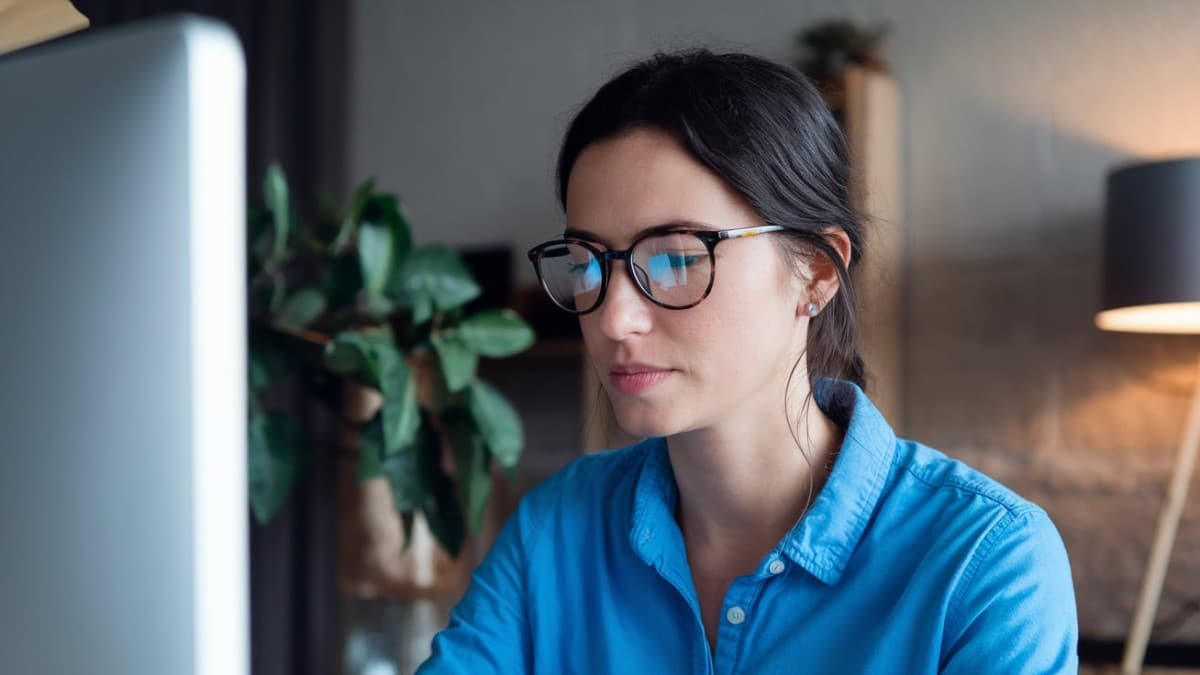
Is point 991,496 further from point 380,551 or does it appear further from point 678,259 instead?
point 380,551

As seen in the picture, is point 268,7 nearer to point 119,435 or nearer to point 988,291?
point 988,291

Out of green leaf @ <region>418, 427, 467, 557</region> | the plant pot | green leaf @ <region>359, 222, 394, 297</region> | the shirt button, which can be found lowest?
the plant pot

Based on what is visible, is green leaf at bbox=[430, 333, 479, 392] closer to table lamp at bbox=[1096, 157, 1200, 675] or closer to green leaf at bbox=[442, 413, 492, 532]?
green leaf at bbox=[442, 413, 492, 532]

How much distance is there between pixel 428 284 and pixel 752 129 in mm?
1063

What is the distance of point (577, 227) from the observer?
103cm

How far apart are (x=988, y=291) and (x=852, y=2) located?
2.57ft

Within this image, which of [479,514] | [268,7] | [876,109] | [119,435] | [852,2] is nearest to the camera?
[119,435]

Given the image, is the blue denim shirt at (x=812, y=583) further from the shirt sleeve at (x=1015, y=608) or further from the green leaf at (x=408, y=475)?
the green leaf at (x=408, y=475)

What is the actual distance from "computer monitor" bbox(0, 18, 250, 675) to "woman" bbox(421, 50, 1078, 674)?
0.67m

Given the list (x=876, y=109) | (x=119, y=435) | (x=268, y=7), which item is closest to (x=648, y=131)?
(x=119, y=435)

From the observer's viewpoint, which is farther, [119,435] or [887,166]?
[887,166]

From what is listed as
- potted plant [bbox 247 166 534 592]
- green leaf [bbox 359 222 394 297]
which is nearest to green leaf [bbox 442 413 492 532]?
potted plant [bbox 247 166 534 592]

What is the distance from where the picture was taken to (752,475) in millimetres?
1090

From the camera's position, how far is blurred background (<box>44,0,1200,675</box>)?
7.77 feet
